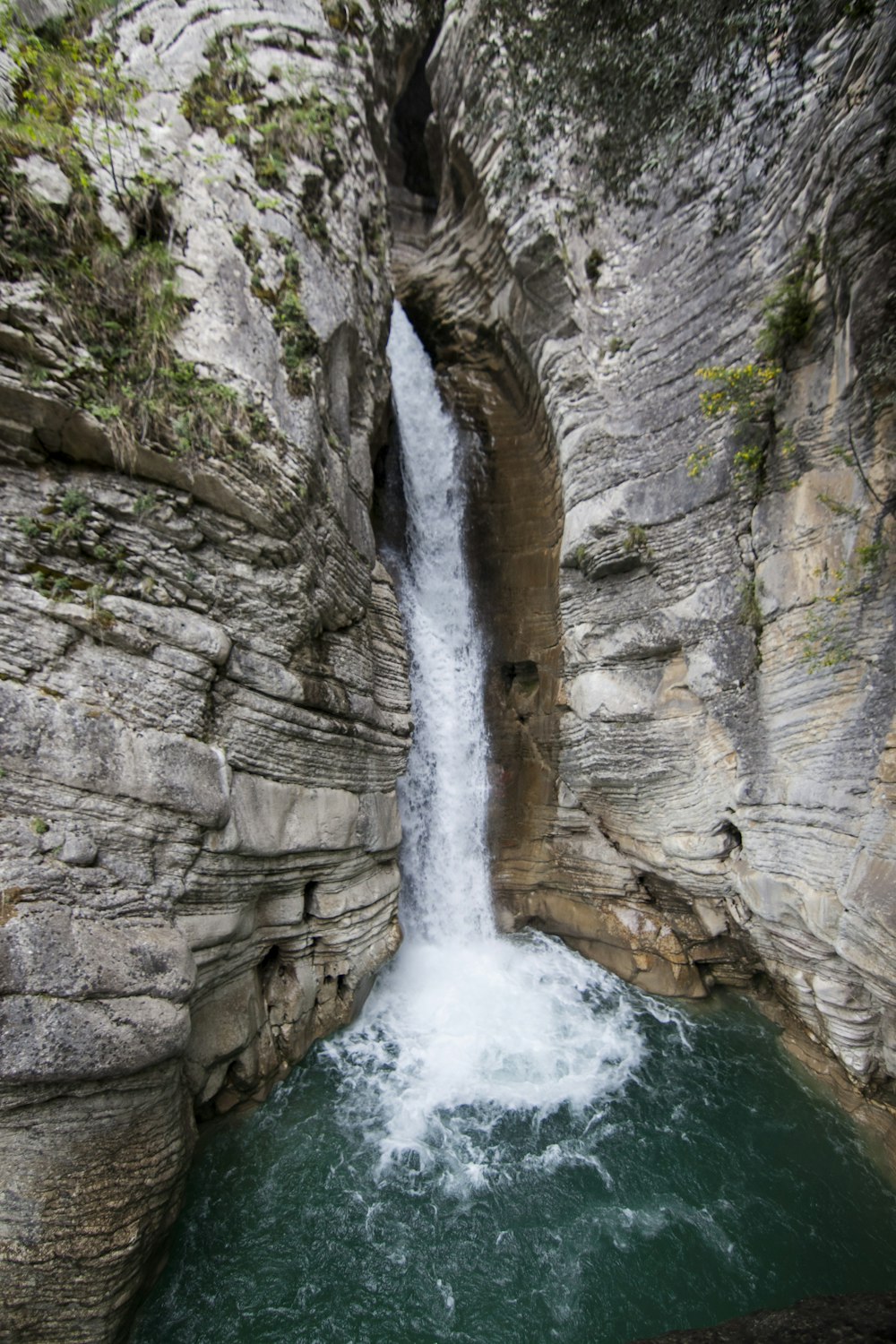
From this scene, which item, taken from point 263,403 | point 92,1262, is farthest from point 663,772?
point 92,1262

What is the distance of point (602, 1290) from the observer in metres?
4.30

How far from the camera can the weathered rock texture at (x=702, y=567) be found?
4918 millimetres

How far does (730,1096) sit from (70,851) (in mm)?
6711

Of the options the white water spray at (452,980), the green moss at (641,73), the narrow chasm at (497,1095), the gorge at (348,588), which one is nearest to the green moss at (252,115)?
the gorge at (348,588)

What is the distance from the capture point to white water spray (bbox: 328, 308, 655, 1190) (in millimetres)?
5629

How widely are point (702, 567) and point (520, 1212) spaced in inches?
250

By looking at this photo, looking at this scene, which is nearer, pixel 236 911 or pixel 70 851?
pixel 70 851

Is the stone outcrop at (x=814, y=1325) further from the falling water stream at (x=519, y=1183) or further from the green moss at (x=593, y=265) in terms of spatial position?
the green moss at (x=593, y=265)

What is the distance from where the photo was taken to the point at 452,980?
24.9 ft

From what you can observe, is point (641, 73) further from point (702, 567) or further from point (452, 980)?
point (452, 980)

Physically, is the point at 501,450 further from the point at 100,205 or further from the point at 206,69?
the point at 100,205

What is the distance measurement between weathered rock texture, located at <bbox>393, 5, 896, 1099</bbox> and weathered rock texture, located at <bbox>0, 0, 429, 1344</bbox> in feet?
9.01

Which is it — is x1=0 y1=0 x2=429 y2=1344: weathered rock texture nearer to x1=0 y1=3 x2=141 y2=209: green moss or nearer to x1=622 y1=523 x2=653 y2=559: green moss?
x1=0 y1=3 x2=141 y2=209: green moss

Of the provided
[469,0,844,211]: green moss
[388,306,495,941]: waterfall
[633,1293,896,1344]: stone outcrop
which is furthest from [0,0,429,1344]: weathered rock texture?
[633,1293,896,1344]: stone outcrop
